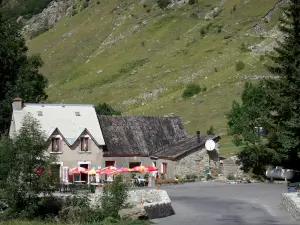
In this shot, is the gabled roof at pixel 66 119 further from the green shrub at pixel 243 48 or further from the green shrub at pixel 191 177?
the green shrub at pixel 243 48

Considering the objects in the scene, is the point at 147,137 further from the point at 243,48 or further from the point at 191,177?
the point at 243,48

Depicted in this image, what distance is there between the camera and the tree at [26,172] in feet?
121

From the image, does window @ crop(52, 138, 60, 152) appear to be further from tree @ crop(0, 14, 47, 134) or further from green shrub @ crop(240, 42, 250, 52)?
green shrub @ crop(240, 42, 250, 52)

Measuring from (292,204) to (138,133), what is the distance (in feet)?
111

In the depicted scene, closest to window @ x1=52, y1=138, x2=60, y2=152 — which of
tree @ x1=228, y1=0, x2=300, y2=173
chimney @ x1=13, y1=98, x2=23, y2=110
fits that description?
chimney @ x1=13, y1=98, x2=23, y2=110

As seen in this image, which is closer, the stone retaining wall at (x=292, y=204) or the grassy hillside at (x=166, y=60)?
the stone retaining wall at (x=292, y=204)

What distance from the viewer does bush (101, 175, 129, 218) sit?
1296 inches

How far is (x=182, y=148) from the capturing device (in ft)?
199

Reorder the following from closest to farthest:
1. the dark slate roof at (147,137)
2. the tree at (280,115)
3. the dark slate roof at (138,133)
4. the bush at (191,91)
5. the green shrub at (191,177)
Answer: the tree at (280,115)
the green shrub at (191,177)
the dark slate roof at (147,137)
the dark slate roof at (138,133)
the bush at (191,91)

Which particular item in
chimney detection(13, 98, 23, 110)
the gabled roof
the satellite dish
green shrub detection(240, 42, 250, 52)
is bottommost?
the satellite dish

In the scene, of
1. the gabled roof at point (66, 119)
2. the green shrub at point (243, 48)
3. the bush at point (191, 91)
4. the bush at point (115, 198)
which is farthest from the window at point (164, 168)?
the green shrub at point (243, 48)

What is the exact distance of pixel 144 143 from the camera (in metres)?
63.8

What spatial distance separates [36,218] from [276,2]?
123403 millimetres

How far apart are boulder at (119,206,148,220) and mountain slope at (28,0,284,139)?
4305cm
